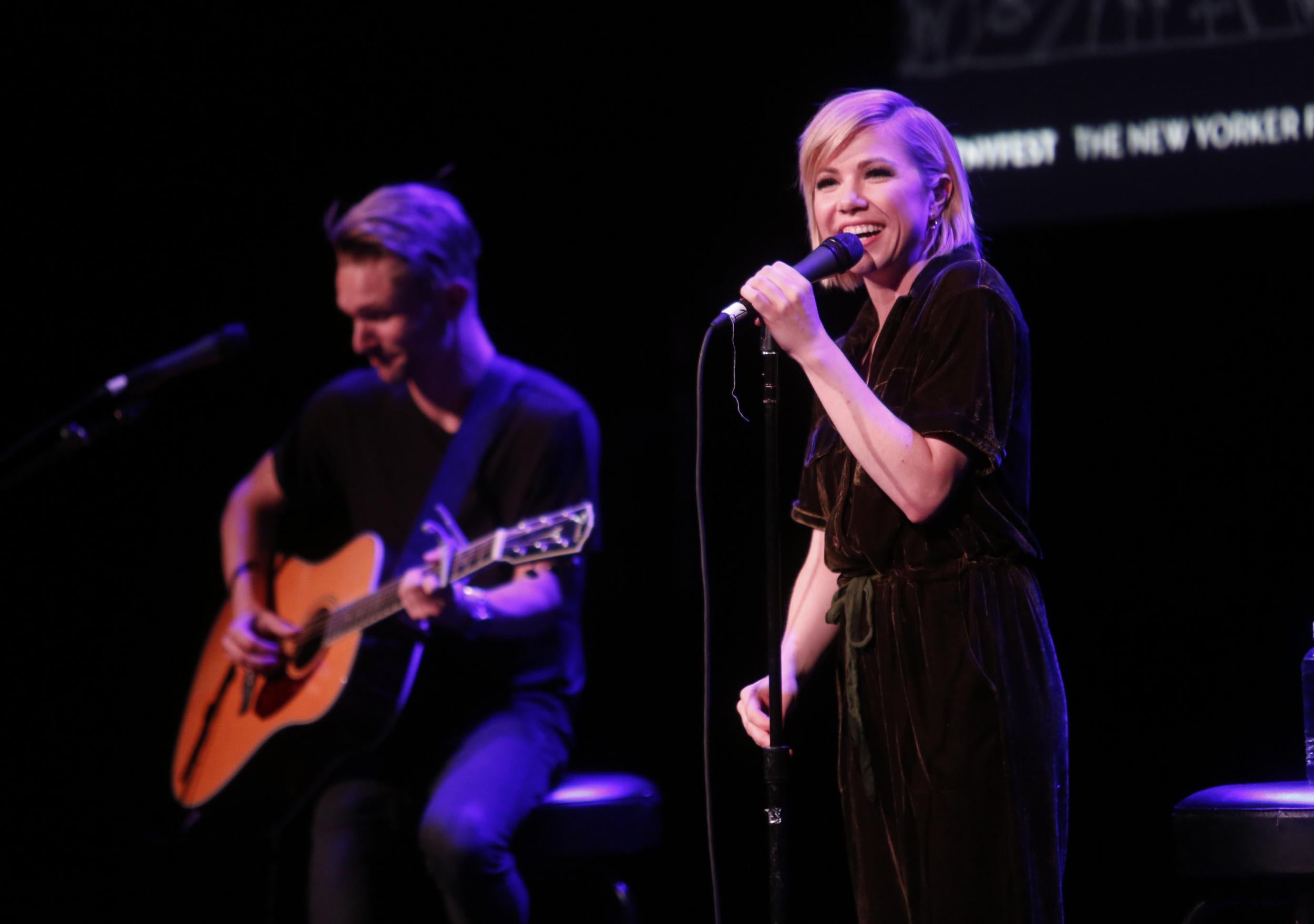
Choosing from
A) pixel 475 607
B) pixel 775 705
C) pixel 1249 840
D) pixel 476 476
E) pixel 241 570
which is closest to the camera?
pixel 775 705

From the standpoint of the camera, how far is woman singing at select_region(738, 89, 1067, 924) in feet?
5.73

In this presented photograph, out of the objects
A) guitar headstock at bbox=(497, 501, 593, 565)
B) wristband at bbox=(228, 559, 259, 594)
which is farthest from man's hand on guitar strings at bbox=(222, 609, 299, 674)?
guitar headstock at bbox=(497, 501, 593, 565)

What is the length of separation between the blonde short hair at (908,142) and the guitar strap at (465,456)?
51.3 inches

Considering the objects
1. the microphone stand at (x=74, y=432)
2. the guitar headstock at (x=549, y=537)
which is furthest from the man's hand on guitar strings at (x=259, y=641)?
the guitar headstock at (x=549, y=537)

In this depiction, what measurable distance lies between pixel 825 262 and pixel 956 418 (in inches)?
10.6

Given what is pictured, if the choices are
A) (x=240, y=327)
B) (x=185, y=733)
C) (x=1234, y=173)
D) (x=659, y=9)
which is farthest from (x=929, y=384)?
(x=185, y=733)

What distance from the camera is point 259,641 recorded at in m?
3.24

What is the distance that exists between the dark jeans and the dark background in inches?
23.4

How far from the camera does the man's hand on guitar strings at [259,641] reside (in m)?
3.24

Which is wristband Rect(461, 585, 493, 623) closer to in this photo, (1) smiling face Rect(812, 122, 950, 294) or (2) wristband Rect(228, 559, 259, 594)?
(2) wristband Rect(228, 559, 259, 594)

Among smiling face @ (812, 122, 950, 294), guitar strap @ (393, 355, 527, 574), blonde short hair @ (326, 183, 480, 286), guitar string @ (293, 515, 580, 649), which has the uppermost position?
blonde short hair @ (326, 183, 480, 286)

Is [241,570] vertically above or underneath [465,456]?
underneath

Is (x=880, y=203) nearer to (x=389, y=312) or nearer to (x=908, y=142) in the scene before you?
(x=908, y=142)

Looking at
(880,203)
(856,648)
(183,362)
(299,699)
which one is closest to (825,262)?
(880,203)
